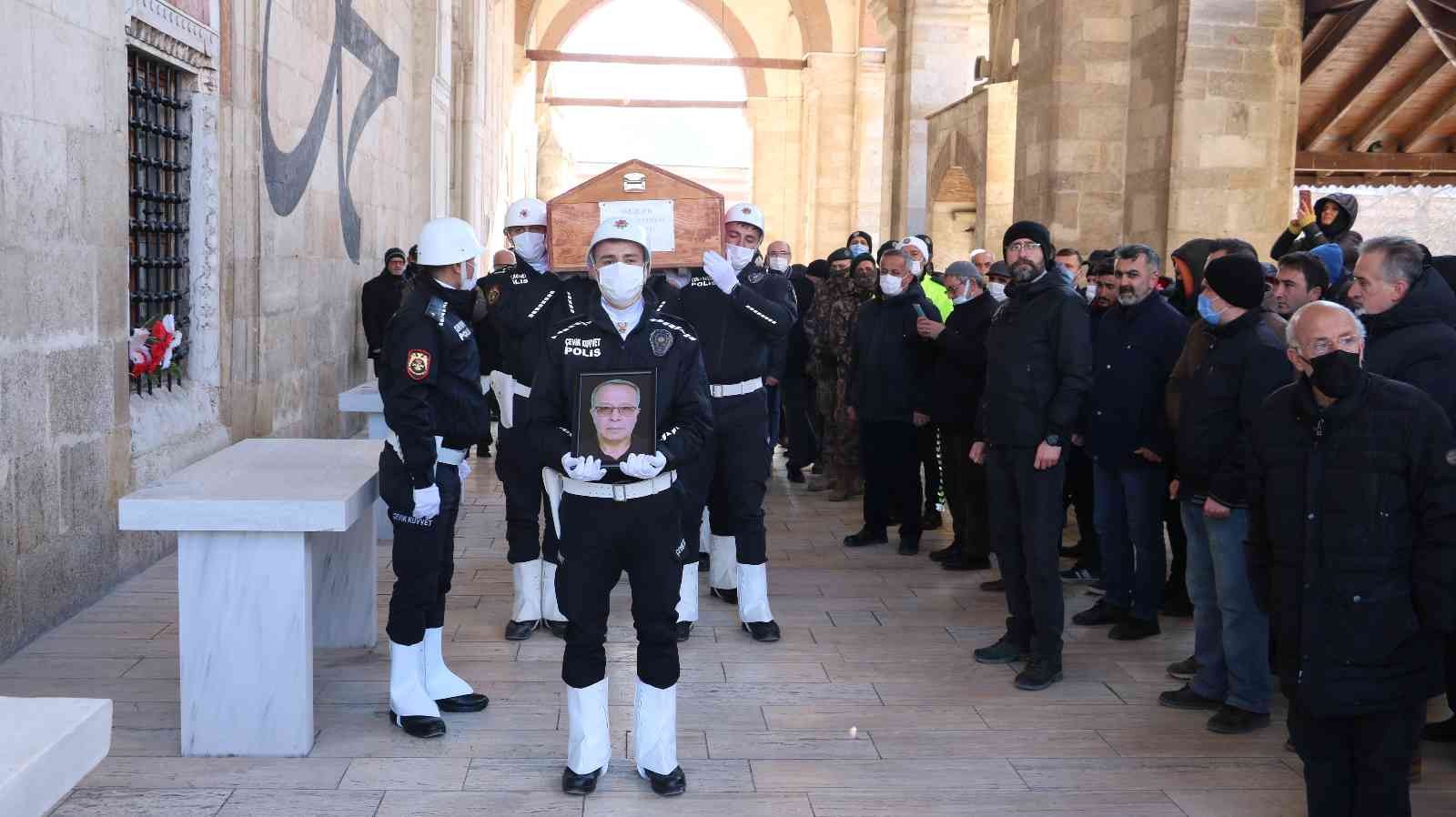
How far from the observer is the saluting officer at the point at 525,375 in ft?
19.6

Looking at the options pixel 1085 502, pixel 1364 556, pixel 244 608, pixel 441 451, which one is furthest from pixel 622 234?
pixel 1085 502

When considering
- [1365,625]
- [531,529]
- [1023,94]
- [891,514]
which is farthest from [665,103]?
[1365,625]

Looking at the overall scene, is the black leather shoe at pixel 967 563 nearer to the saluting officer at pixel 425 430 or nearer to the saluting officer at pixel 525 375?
the saluting officer at pixel 525 375

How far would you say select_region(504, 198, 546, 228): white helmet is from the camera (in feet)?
19.9

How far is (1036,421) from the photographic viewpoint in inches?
213

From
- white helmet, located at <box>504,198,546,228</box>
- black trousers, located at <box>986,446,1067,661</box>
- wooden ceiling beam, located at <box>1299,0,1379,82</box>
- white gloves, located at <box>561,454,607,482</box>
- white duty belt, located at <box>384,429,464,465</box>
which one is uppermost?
wooden ceiling beam, located at <box>1299,0,1379,82</box>

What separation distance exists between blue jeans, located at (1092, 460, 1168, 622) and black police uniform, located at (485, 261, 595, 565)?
2.49 metres

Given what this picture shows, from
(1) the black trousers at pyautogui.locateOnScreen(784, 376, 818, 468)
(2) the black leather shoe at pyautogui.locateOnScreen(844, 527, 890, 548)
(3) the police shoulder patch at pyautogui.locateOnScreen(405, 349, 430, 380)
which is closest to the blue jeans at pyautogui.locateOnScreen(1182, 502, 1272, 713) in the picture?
(3) the police shoulder patch at pyautogui.locateOnScreen(405, 349, 430, 380)

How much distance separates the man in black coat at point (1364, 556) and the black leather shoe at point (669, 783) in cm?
179

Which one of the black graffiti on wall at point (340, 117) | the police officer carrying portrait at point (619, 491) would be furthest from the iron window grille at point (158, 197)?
the police officer carrying portrait at point (619, 491)

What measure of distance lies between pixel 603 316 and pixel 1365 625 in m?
2.26

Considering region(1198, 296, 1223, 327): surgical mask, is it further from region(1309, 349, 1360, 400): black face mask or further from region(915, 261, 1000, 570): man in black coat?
region(915, 261, 1000, 570): man in black coat

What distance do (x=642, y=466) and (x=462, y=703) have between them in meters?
1.54

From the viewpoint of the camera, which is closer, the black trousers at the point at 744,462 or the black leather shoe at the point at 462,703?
the black leather shoe at the point at 462,703
